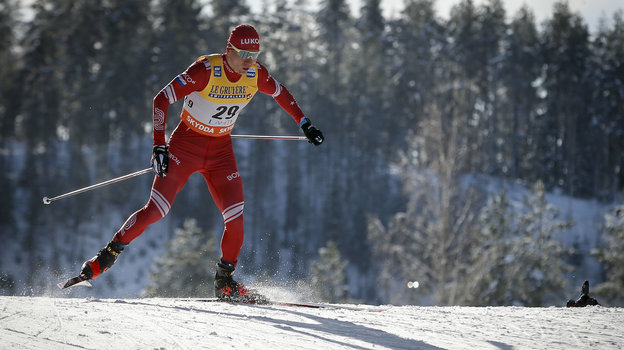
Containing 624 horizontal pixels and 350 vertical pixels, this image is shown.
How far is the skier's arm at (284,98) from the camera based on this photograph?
18.4 feet

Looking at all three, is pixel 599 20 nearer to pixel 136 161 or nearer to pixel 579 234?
pixel 579 234

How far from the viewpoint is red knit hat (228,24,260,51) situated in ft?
16.8

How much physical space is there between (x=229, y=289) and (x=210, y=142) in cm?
130

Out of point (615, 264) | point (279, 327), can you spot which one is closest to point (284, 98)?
point (279, 327)

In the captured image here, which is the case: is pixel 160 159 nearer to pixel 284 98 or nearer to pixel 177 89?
pixel 177 89

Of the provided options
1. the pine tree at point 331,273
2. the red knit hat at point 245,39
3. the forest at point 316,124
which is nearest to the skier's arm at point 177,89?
the red knit hat at point 245,39

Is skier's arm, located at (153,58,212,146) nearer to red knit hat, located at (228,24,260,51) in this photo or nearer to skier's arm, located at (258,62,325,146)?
red knit hat, located at (228,24,260,51)

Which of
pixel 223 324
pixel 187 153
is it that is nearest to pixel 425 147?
pixel 187 153

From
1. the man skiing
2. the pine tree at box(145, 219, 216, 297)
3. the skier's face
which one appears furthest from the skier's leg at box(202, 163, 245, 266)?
the pine tree at box(145, 219, 216, 297)

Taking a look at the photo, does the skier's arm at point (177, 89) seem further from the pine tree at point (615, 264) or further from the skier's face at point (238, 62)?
the pine tree at point (615, 264)

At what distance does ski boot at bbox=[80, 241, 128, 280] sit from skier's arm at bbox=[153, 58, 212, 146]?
922 millimetres

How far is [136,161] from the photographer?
3525cm

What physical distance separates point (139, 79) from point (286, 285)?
29.1m

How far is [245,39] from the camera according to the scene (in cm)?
515
